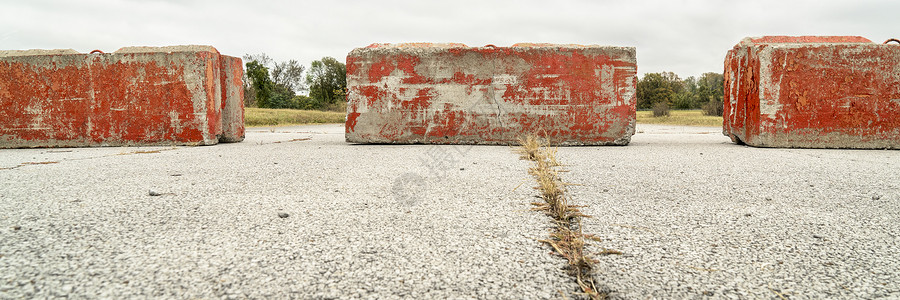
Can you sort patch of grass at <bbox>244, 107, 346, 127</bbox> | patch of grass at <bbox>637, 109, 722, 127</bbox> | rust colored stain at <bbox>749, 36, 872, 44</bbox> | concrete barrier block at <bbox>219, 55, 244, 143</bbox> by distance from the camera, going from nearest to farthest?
rust colored stain at <bbox>749, 36, 872, 44</bbox> < concrete barrier block at <bbox>219, 55, 244, 143</bbox> < patch of grass at <bbox>244, 107, 346, 127</bbox> < patch of grass at <bbox>637, 109, 722, 127</bbox>

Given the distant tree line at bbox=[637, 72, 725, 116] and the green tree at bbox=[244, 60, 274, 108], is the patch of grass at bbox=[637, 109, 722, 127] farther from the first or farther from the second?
the green tree at bbox=[244, 60, 274, 108]

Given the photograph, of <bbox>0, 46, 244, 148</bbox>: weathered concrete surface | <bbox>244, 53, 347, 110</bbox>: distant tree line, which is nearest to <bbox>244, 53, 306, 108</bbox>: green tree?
<bbox>244, 53, 347, 110</bbox>: distant tree line

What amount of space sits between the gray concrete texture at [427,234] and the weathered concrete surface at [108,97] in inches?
93.2

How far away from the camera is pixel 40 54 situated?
16.5 feet

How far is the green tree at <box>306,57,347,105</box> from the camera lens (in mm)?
39188

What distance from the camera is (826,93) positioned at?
15.2 ft

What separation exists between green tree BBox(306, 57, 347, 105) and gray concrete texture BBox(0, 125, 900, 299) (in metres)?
37.6

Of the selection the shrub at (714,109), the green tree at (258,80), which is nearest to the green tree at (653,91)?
the shrub at (714,109)

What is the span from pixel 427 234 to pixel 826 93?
16.9ft

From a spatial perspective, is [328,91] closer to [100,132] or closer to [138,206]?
[100,132]

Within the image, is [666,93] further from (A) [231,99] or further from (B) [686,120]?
(A) [231,99]

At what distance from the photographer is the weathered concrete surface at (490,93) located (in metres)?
4.99

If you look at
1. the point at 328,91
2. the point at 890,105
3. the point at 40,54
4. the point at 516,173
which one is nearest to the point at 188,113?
the point at 40,54

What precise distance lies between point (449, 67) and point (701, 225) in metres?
3.87
